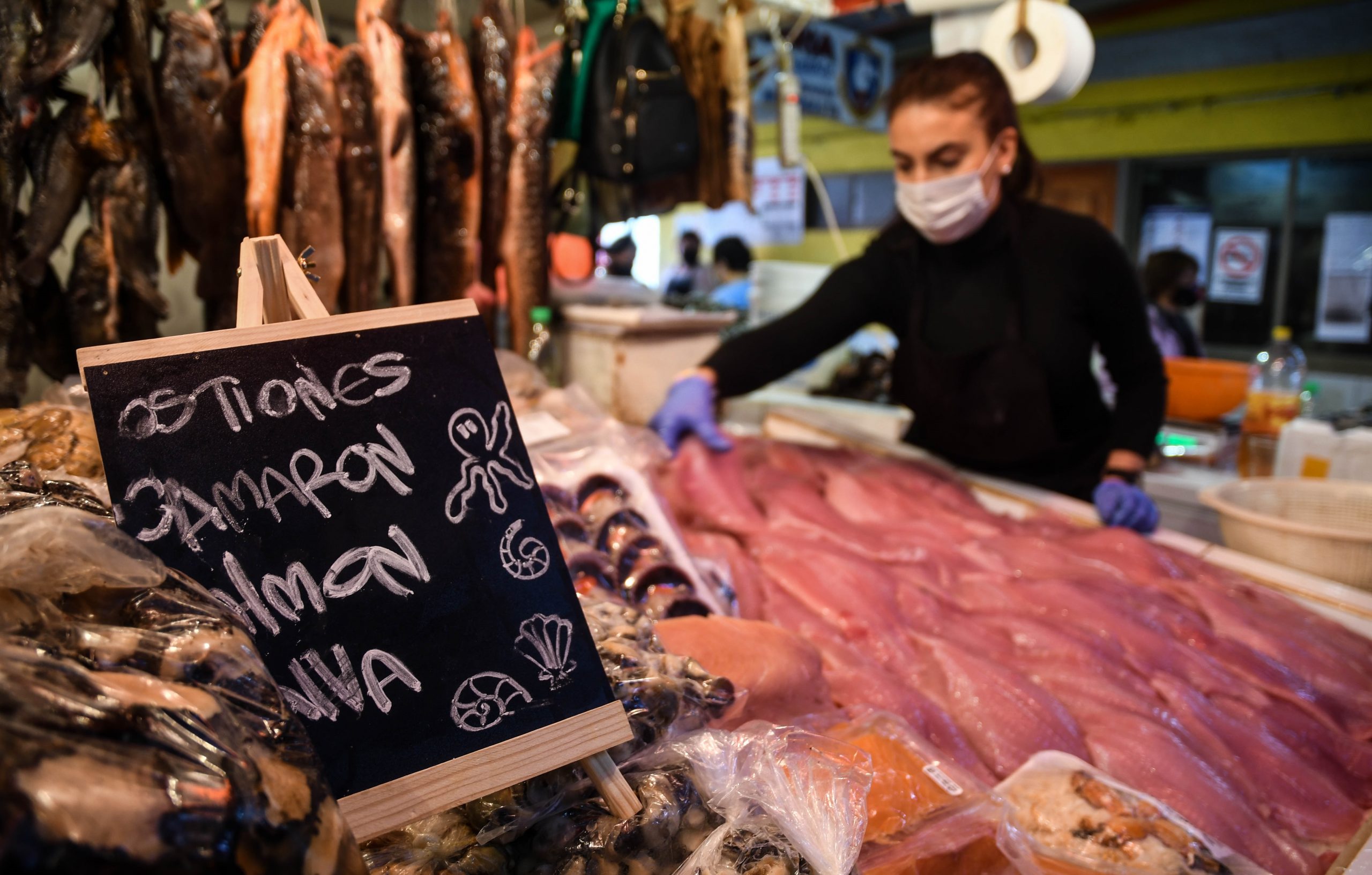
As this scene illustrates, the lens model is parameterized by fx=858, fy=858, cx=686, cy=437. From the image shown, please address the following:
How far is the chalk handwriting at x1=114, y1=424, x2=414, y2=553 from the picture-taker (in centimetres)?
95

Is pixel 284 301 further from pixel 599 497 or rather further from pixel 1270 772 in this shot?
pixel 1270 772

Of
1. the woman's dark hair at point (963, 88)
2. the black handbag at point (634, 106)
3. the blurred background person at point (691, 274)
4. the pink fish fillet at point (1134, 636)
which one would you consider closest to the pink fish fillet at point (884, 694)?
the pink fish fillet at point (1134, 636)

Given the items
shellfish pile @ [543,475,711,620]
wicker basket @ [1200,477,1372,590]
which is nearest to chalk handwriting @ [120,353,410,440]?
shellfish pile @ [543,475,711,620]

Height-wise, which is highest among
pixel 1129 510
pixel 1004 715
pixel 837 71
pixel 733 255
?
pixel 837 71

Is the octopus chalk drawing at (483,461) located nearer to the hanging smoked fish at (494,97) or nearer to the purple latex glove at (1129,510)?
the purple latex glove at (1129,510)

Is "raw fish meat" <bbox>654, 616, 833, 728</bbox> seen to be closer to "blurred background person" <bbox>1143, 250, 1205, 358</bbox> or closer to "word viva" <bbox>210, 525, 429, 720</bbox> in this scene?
"word viva" <bbox>210, 525, 429, 720</bbox>

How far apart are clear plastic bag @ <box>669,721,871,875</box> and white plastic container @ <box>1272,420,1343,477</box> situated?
11.7ft

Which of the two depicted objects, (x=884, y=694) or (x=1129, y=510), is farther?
(x=1129, y=510)

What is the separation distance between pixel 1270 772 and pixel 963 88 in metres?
2.24

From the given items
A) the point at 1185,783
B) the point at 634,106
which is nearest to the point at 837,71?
the point at 634,106

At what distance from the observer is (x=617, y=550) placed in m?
1.97

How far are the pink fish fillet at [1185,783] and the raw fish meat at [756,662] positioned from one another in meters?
0.57

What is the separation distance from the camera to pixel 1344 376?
27.7 ft

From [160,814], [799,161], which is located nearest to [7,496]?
[160,814]
